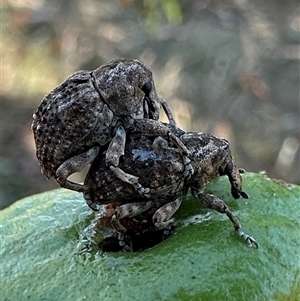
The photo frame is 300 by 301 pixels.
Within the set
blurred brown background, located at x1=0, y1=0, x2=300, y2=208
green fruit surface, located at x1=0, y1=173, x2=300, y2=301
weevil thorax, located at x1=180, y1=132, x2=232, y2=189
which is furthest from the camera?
blurred brown background, located at x1=0, y1=0, x2=300, y2=208

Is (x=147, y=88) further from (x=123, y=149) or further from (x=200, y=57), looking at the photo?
(x=200, y=57)

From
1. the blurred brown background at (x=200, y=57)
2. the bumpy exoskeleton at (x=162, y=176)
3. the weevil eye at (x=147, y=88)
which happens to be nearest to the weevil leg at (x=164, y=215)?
the bumpy exoskeleton at (x=162, y=176)

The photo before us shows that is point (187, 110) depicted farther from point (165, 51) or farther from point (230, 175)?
point (230, 175)

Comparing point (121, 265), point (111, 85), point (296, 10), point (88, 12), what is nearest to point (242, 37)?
point (296, 10)

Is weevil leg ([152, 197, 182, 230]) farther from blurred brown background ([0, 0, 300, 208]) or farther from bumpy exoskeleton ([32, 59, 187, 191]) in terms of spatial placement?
blurred brown background ([0, 0, 300, 208])

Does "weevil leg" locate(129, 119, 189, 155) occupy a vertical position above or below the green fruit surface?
above

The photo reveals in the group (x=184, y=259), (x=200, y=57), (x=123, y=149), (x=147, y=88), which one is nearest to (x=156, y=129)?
(x=123, y=149)

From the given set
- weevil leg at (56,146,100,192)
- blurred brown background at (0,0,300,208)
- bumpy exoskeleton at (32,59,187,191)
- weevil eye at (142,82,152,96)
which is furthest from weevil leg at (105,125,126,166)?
blurred brown background at (0,0,300,208)
